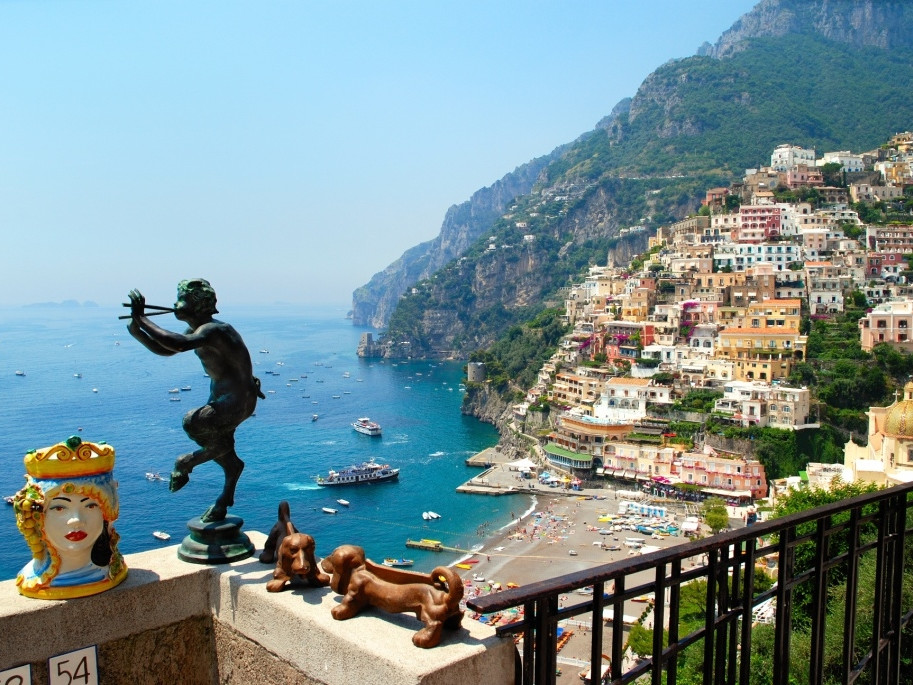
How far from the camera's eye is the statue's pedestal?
2.58 metres

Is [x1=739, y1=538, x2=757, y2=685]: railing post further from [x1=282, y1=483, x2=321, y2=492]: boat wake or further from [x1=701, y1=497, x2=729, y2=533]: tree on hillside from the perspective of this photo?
[x1=282, y1=483, x2=321, y2=492]: boat wake

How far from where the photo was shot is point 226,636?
2.48 meters

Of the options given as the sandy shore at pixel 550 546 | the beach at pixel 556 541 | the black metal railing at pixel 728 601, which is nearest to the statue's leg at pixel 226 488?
the black metal railing at pixel 728 601

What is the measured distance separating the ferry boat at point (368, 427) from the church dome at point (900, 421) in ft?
88.5

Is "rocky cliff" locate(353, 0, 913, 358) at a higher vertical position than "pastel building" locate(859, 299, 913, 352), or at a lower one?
higher

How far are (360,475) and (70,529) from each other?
96.4ft

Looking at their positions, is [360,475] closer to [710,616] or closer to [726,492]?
[726,492]

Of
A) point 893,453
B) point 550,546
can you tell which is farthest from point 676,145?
point 893,453

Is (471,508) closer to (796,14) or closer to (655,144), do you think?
(655,144)

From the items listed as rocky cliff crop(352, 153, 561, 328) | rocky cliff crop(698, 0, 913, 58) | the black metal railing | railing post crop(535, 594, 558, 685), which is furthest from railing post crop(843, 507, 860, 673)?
rocky cliff crop(352, 153, 561, 328)

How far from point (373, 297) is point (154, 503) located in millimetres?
139890

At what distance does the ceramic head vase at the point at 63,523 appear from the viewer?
7.37ft

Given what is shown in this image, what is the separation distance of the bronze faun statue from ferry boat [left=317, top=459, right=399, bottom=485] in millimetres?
28775

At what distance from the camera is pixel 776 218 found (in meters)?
45.1
